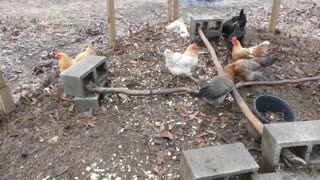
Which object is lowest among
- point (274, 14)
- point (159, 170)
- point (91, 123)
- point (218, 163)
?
point (159, 170)

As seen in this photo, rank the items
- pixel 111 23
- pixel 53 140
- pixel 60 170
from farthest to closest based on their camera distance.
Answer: pixel 111 23 → pixel 53 140 → pixel 60 170

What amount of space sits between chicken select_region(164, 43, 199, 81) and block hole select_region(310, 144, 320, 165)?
168 cm

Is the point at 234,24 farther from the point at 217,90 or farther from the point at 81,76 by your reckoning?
the point at 81,76

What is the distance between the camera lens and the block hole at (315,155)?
1.99 m

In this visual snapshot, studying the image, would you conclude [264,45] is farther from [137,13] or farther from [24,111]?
[137,13]

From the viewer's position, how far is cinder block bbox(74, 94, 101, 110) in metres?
2.92

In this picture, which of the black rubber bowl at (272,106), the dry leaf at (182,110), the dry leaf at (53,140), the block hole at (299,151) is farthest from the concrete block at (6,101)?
the block hole at (299,151)

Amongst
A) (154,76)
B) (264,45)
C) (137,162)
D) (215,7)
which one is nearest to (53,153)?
(137,162)

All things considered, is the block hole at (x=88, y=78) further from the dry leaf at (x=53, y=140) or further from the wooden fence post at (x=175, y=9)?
the wooden fence post at (x=175, y=9)

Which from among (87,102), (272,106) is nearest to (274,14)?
(272,106)

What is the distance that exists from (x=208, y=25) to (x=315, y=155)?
2.85 meters

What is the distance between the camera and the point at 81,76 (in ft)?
9.14

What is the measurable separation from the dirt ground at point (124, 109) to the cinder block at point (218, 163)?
463mm

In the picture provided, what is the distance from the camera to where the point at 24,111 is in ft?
9.79
